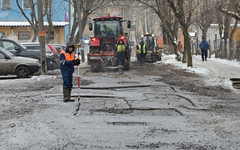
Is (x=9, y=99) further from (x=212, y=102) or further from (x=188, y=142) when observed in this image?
(x=188, y=142)

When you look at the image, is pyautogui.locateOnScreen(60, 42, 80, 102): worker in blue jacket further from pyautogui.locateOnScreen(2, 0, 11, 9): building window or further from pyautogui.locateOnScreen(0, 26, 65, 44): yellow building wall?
pyautogui.locateOnScreen(2, 0, 11, 9): building window

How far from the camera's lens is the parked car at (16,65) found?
16719 mm

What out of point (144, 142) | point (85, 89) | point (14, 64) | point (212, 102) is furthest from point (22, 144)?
point (14, 64)

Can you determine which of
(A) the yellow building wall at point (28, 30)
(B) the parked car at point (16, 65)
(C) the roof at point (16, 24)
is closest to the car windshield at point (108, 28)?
(B) the parked car at point (16, 65)

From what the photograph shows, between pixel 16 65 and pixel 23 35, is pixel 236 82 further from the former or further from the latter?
pixel 23 35

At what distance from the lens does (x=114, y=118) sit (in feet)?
26.4

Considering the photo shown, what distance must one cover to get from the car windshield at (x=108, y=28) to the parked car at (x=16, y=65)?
18.0ft

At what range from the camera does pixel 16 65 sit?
16.9 meters

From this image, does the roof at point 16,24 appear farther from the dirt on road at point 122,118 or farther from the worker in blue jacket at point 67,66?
the worker in blue jacket at point 67,66

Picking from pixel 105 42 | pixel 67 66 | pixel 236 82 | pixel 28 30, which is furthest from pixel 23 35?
pixel 67 66

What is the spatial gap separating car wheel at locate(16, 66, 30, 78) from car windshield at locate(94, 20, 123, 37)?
19.0 feet

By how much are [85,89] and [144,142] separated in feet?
22.1

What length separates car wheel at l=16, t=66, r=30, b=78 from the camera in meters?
17.0

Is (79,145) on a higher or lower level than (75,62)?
lower
